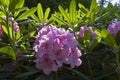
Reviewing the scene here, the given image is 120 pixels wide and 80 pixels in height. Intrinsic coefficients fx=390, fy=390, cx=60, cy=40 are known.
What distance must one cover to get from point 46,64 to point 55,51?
8cm

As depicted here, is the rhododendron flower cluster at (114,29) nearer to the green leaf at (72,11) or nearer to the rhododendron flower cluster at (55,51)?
the green leaf at (72,11)

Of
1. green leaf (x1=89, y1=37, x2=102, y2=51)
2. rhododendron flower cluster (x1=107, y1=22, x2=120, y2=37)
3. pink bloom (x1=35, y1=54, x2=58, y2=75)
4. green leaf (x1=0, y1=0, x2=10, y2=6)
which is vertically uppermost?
green leaf (x1=0, y1=0, x2=10, y2=6)

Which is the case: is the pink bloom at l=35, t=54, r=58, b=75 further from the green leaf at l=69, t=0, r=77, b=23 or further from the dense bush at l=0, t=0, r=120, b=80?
the green leaf at l=69, t=0, r=77, b=23

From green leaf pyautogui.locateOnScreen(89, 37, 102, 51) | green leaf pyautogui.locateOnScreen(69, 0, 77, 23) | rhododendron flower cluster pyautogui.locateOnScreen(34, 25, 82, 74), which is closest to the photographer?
rhododendron flower cluster pyautogui.locateOnScreen(34, 25, 82, 74)

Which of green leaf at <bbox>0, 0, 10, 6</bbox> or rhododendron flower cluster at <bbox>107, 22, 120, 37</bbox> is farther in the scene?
rhododendron flower cluster at <bbox>107, 22, 120, 37</bbox>

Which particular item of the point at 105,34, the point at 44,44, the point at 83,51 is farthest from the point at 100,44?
the point at 44,44

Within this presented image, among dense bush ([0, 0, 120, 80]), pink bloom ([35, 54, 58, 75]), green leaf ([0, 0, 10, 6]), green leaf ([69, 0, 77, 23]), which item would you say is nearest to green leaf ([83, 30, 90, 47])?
dense bush ([0, 0, 120, 80])

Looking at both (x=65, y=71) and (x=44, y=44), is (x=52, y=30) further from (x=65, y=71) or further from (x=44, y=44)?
(x=65, y=71)

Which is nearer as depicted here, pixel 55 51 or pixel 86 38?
pixel 55 51

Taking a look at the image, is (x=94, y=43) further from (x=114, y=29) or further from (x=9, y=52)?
(x=9, y=52)

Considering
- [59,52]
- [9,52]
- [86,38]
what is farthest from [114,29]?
[9,52]

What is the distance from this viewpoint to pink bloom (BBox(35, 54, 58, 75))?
191cm

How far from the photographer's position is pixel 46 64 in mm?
1915

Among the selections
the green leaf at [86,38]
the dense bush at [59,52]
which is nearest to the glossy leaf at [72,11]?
the dense bush at [59,52]
